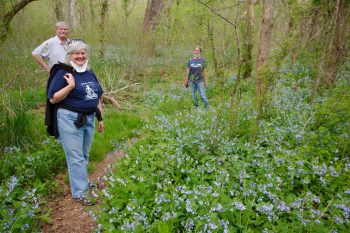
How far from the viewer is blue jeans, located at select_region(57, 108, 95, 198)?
10.2ft

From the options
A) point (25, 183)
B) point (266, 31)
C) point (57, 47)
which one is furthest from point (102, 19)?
point (25, 183)

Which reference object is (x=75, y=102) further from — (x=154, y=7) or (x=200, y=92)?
(x=154, y=7)

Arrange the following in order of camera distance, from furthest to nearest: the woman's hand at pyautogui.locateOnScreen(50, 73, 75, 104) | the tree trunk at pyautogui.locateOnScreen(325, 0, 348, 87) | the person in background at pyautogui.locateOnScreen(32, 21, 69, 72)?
the tree trunk at pyautogui.locateOnScreen(325, 0, 348, 87), the person in background at pyautogui.locateOnScreen(32, 21, 69, 72), the woman's hand at pyautogui.locateOnScreen(50, 73, 75, 104)

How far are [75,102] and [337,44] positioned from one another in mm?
5931

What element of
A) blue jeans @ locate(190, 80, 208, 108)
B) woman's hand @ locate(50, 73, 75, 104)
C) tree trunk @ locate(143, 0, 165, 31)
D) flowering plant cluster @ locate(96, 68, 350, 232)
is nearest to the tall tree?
tree trunk @ locate(143, 0, 165, 31)

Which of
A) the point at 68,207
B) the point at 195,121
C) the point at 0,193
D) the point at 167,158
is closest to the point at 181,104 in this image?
the point at 195,121

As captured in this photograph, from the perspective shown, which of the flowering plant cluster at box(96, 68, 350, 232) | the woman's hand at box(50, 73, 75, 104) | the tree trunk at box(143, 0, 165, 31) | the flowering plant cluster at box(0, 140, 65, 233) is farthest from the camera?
the tree trunk at box(143, 0, 165, 31)

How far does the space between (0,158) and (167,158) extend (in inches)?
90.8

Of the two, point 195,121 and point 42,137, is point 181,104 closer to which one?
point 195,121

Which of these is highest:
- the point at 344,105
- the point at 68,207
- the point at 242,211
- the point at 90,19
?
the point at 90,19

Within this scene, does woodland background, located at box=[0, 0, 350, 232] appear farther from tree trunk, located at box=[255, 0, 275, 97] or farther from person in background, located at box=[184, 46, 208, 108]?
person in background, located at box=[184, 46, 208, 108]

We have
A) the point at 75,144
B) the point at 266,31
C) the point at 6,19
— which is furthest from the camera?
the point at 6,19

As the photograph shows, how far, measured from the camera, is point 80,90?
310 centimetres

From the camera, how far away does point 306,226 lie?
245cm
